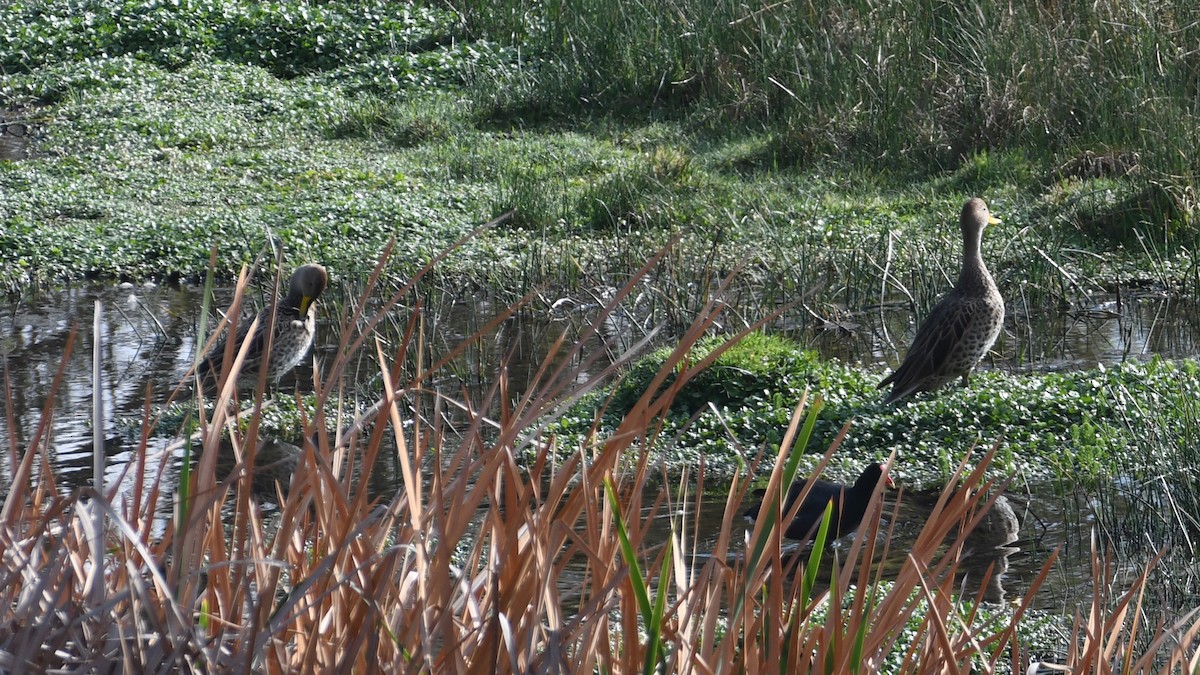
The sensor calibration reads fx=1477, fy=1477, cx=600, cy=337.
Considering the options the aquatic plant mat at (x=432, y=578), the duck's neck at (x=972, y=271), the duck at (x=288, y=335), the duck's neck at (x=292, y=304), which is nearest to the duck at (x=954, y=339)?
the duck's neck at (x=972, y=271)

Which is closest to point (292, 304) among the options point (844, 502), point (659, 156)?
point (844, 502)

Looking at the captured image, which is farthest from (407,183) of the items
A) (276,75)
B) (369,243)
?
(276,75)

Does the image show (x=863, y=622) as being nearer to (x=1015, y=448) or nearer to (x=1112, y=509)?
(x=1112, y=509)

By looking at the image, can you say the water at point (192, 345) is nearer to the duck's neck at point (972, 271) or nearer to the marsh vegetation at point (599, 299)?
the marsh vegetation at point (599, 299)

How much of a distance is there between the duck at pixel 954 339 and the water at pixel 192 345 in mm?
841

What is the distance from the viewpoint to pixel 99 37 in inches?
707

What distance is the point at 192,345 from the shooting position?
8688 mm

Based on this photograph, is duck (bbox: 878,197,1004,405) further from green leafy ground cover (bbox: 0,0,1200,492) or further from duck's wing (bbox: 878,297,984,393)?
green leafy ground cover (bbox: 0,0,1200,492)

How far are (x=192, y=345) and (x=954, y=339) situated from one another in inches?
175

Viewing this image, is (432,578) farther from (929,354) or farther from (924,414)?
(929,354)

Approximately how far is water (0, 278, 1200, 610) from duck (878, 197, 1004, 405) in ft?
2.76

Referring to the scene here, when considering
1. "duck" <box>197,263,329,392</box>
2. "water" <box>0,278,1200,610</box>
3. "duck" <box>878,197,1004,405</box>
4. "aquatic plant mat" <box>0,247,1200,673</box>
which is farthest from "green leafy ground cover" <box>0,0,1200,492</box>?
"aquatic plant mat" <box>0,247,1200,673</box>

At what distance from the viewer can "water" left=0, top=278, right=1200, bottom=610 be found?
716cm

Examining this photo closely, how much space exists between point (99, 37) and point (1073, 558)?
51.2 feet
